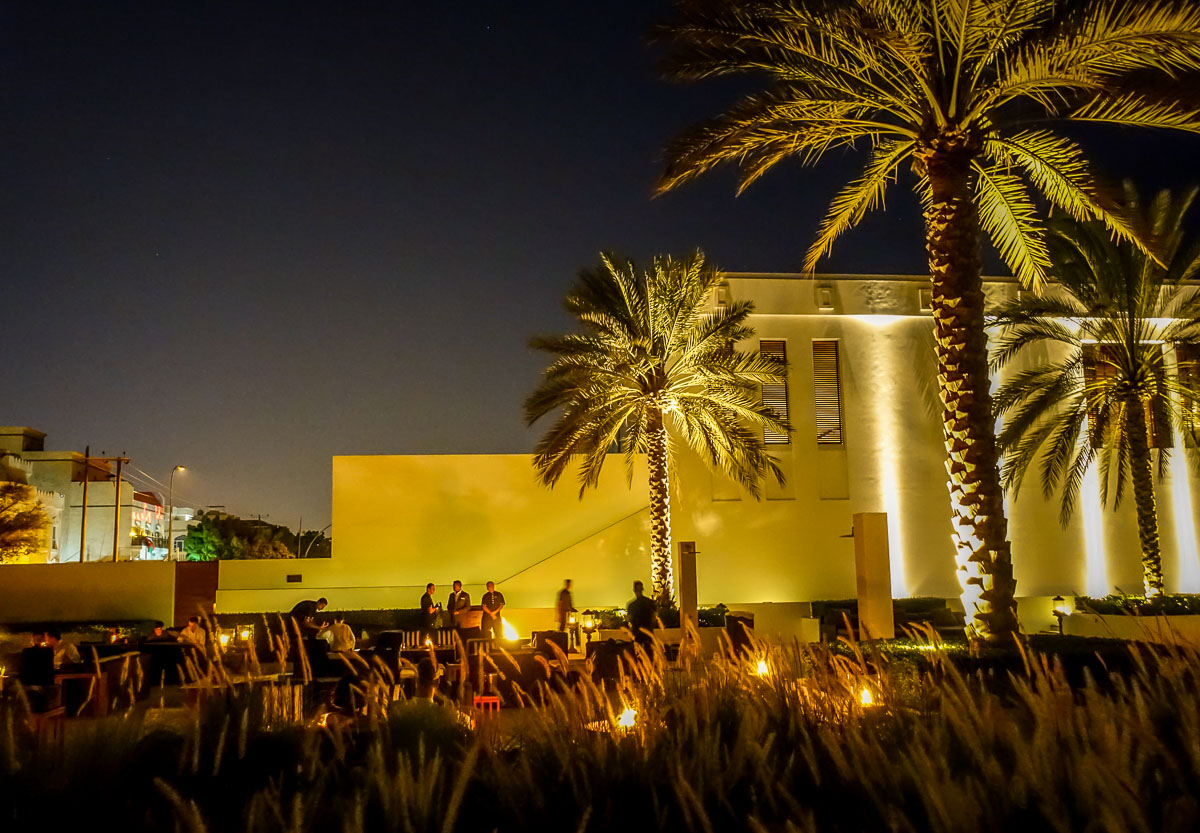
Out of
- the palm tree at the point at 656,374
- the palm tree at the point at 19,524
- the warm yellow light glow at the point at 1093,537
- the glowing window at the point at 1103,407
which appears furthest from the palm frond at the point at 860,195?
the palm tree at the point at 19,524

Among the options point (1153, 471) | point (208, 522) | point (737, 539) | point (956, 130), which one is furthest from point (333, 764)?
point (208, 522)

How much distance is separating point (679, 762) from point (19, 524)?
1443 inches

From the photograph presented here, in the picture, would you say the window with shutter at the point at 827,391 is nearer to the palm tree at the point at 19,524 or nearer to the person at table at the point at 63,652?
the person at table at the point at 63,652

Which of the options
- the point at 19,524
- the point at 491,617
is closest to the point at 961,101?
the point at 491,617

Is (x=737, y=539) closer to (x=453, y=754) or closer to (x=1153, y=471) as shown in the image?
(x=1153, y=471)

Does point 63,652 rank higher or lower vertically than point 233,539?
lower

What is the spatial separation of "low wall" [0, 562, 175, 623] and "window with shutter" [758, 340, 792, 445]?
14.9 m

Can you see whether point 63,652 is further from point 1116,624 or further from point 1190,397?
point 1190,397

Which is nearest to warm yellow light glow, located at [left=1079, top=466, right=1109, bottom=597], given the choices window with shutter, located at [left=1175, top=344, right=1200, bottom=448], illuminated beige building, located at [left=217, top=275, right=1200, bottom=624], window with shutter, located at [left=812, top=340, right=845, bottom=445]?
illuminated beige building, located at [left=217, top=275, right=1200, bottom=624]

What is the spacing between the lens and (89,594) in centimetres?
2528

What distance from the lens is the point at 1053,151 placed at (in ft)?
42.1

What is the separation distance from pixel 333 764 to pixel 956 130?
10329 millimetres

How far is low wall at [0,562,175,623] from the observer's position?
2522 cm

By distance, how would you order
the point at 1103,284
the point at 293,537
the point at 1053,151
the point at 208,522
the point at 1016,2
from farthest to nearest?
the point at 293,537 → the point at 208,522 → the point at 1103,284 → the point at 1053,151 → the point at 1016,2
